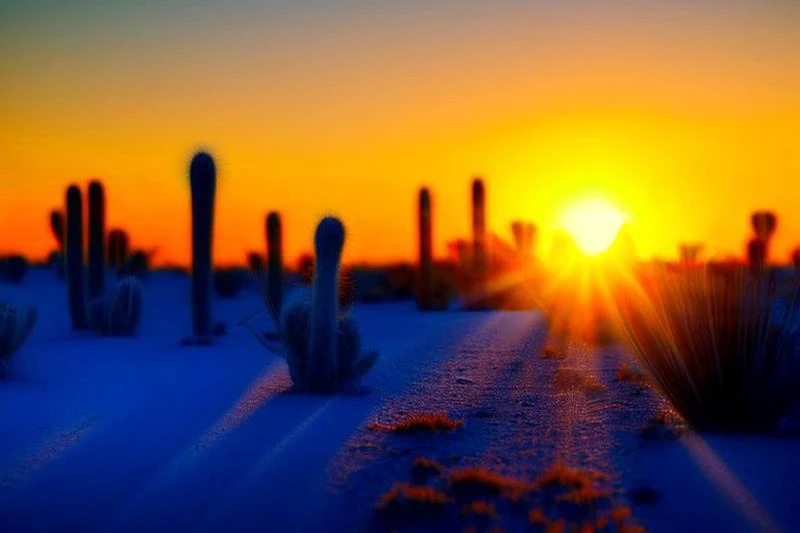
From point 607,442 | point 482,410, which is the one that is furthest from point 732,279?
point 482,410

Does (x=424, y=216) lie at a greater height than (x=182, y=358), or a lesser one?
greater

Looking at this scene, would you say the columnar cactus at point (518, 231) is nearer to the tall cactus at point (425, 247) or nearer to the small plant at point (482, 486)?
the tall cactus at point (425, 247)

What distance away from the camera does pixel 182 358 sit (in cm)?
1295

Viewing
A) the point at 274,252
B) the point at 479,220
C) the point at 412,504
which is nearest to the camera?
the point at 412,504

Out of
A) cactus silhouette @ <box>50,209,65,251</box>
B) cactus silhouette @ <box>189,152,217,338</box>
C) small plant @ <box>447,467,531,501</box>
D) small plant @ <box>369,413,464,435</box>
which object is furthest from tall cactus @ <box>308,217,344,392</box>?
cactus silhouette @ <box>50,209,65,251</box>

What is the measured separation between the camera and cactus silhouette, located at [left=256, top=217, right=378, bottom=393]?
9.72 metres

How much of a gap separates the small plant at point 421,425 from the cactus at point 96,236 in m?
12.1

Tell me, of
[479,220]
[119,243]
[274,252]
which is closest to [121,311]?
[274,252]

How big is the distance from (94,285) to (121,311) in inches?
111

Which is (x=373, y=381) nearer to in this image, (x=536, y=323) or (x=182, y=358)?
(x=182, y=358)

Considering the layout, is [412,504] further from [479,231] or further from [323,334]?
[479,231]

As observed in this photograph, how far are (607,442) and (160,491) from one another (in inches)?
139

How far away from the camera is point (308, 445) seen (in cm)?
733

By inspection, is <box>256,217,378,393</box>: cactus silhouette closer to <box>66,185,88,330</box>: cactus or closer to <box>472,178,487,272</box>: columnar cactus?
<box>66,185,88,330</box>: cactus
